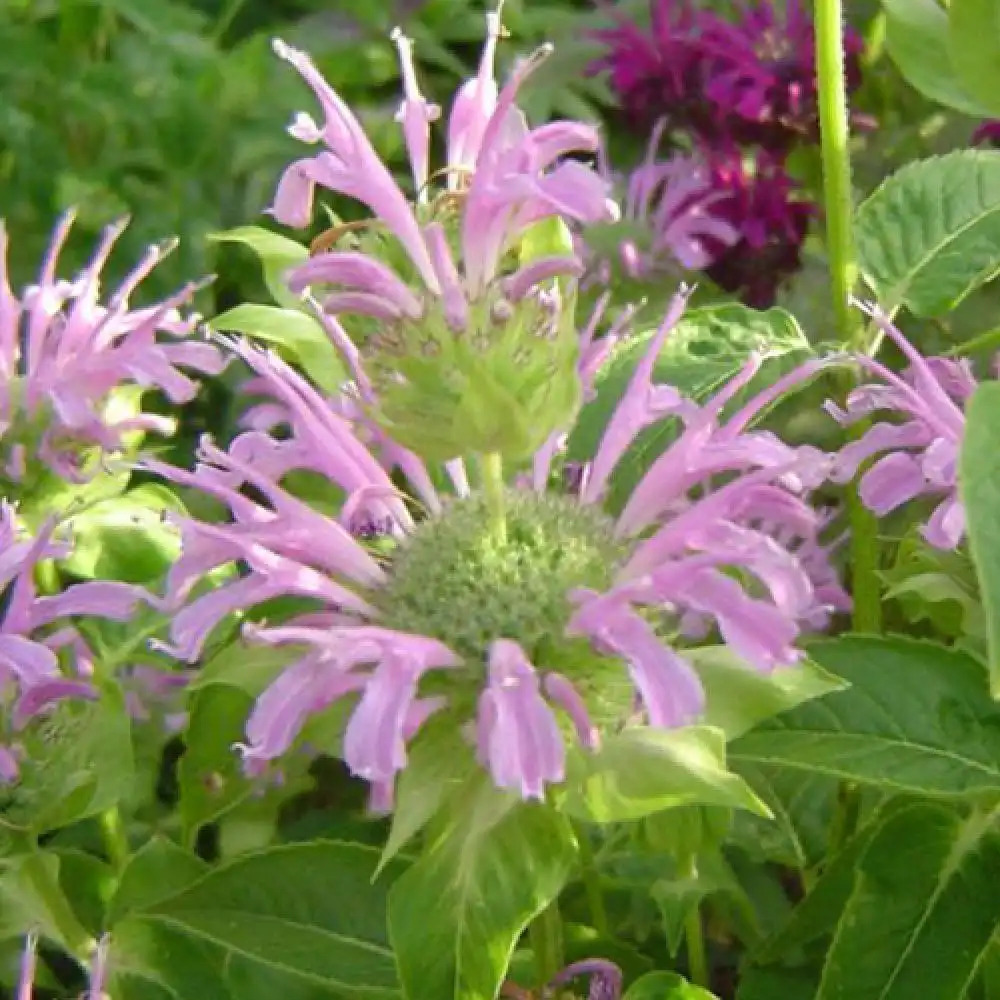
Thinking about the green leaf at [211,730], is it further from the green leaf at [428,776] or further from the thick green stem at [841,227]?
the thick green stem at [841,227]

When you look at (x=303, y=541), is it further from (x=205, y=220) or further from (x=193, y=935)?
(x=205, y=220)

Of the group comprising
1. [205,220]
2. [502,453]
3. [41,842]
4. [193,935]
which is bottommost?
[41,842]

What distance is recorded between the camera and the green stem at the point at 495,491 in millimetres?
556

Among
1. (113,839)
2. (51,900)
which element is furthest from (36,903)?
(113,839)

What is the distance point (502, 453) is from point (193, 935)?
0.28 m

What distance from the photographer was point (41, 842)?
965 mm

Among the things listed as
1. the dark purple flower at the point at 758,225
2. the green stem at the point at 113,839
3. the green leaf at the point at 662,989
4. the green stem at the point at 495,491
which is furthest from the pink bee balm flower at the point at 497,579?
the dark purple flower at the point at 758,225

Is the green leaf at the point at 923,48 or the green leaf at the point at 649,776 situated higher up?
the green leaf at the point at 923,48

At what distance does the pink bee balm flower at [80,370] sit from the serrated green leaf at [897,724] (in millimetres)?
350

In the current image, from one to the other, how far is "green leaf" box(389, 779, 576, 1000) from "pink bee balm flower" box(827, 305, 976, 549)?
0.19m

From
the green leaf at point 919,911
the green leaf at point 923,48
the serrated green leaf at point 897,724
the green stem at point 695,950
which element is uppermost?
the green leaf at point 923,48

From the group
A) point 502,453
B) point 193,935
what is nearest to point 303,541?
point 502,453

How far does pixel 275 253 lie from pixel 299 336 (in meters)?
0.05

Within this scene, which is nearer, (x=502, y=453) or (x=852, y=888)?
(x=502, y=453)
